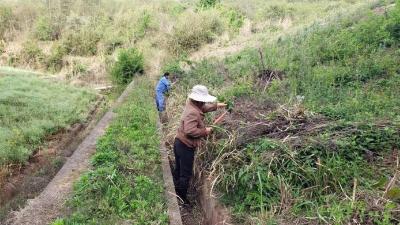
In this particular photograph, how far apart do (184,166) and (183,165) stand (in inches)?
0.9

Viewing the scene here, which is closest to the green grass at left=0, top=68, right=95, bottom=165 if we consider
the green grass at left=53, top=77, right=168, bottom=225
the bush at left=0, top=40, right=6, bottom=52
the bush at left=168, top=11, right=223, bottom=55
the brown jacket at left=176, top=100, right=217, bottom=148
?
the green grass at left=53, top=77, right=168, bottom=225

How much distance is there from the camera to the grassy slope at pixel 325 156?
4.66 m

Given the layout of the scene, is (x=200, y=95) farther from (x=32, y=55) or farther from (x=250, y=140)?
(x=32, y=55)

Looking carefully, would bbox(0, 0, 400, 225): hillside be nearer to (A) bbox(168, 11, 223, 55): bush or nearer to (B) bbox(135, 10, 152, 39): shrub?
(A) bbox(168, 11, 223, 55): bush

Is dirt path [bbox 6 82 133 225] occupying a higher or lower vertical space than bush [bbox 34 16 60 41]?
higher

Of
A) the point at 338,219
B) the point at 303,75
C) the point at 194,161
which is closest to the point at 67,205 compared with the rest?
the point at 194,161

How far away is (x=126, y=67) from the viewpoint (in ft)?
53.1

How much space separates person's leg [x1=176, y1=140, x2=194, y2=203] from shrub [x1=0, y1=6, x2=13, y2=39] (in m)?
20.3

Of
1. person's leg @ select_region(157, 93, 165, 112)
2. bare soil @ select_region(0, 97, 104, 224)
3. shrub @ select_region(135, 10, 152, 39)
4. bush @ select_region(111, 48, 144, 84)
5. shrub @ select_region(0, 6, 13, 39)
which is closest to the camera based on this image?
bare soil @ select_region(0, 97, 104, 224)

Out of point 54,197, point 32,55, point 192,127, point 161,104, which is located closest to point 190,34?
point 32,55

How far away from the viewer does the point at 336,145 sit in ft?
17.4

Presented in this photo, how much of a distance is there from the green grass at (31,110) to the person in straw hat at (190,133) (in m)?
3.77

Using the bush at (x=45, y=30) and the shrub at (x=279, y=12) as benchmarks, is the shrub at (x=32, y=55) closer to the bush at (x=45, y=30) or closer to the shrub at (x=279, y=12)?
the bush at (x=45, y=30)

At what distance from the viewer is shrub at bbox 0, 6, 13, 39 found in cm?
2283
